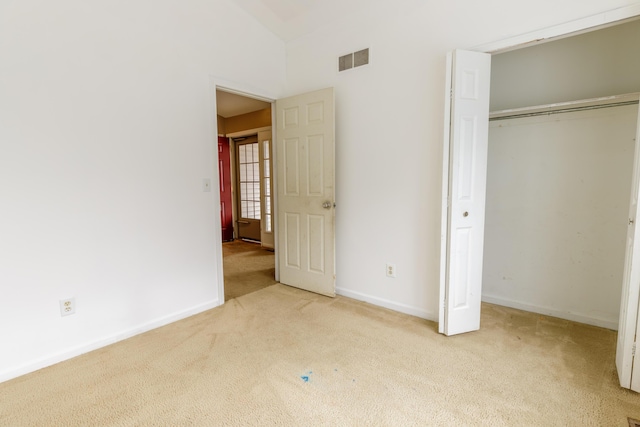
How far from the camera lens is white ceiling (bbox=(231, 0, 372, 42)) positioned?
2879 millimetres

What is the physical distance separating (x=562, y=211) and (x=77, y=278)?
3.78 m

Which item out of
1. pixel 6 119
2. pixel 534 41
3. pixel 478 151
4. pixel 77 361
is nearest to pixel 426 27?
pixel 534 41

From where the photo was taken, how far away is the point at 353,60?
3025mm

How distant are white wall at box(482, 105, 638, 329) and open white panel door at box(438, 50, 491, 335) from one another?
69 cm

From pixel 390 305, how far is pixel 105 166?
2614 mm

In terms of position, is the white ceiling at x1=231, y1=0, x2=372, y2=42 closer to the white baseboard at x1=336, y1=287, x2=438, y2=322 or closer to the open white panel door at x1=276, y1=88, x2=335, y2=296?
the open white panel door at x1=276, y1=88, x2=335, y2=296

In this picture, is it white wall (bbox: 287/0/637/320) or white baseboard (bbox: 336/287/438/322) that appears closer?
white wall (bbox: 287/0/637/320)

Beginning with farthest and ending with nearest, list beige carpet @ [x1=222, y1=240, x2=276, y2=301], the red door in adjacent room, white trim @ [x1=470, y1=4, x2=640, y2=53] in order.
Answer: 1. the red door in adjacent room
2. beige carpet @ [x1=222, y1=240, x2=276, y2=301]
3. white trim @ [x1=470, y1=4, x2=640, y2=53]

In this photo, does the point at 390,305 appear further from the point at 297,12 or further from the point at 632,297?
the point at 297,12

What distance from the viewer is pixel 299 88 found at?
348 centimetres

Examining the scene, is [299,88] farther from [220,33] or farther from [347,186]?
[347,186]

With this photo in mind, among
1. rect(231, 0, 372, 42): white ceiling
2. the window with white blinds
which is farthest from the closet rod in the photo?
the window with white blinds

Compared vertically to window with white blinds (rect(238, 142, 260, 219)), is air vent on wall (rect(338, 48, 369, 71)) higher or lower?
higher

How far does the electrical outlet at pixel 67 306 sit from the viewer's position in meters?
2.15
